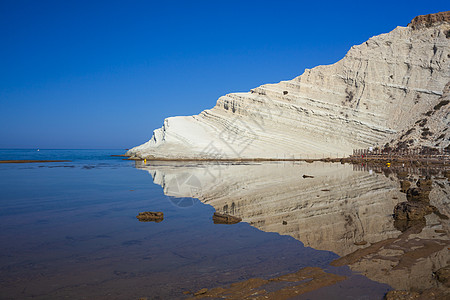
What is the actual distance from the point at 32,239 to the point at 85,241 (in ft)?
3.37

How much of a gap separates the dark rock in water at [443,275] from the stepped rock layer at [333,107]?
37.5 metres

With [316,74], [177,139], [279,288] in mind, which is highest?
[316,74]

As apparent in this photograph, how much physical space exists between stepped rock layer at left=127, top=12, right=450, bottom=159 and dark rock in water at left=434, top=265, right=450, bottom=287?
123 ft

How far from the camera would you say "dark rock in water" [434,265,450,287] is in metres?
4.24

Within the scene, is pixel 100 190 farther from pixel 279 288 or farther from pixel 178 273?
pixel 279 288

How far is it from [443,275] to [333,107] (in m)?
47.6

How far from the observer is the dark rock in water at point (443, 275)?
4245 mm

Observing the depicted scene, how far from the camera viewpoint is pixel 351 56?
54.0 metres

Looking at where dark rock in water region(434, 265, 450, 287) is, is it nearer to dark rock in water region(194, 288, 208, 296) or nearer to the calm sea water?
the calm sea water

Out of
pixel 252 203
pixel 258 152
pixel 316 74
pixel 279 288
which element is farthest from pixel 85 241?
pixel 316 74

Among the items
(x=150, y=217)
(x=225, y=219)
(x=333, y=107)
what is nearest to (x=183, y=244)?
(x=225, y=219)

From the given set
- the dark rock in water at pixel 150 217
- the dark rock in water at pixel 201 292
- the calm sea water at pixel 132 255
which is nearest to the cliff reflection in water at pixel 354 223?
the calm sea water at pixel 132 255

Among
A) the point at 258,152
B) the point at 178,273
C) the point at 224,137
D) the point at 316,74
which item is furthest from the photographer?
the point at 316,74

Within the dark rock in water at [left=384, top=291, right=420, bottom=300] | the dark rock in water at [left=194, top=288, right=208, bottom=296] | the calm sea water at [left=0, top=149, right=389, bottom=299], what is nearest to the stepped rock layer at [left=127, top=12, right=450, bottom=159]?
the calm sea water at [left=0, top=149, right=389, bottom=299]
